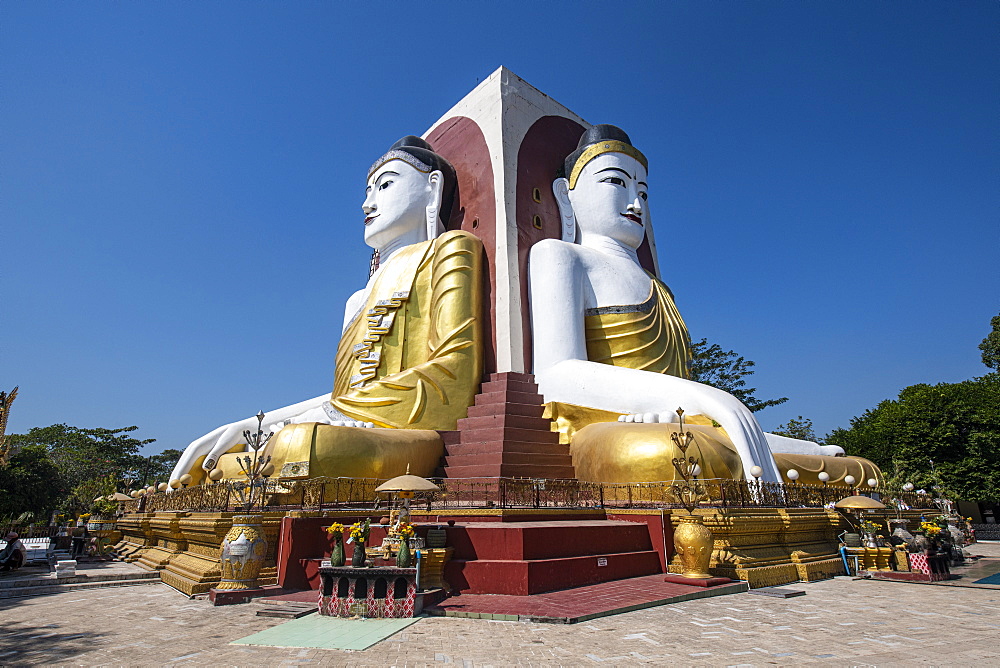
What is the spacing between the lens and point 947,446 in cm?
2062

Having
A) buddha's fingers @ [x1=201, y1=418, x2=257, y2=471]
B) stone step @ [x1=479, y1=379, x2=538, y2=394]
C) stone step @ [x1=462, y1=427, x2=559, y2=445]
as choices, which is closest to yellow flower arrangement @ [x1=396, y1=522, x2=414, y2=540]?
stone step @ [x1=462, y1=427, x2=559, y2=445]

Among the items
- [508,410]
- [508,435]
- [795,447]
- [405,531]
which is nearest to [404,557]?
[405,531]

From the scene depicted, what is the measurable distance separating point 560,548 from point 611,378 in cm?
470

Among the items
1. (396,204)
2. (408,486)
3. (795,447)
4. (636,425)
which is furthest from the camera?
(396,204)

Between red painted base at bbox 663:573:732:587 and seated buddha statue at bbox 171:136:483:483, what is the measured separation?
456 cm

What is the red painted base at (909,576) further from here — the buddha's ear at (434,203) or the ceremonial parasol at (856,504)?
the buddha's ear at (434,203)

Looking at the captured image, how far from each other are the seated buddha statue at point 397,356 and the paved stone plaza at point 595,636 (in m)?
3.14

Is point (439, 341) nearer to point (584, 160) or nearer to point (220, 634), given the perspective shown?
point (584, 160)

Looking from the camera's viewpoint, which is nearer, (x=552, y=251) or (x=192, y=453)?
(x=192, y=453)

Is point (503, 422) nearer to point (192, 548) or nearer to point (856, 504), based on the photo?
point (192, 548)

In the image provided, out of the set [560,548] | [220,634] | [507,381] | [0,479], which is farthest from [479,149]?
[0,479]

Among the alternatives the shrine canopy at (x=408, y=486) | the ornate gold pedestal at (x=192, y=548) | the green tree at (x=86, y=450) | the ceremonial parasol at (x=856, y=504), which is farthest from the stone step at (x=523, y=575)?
the green tree at (x=86, y=450)

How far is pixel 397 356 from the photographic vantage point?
12.6 meters

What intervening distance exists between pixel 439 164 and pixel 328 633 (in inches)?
458
